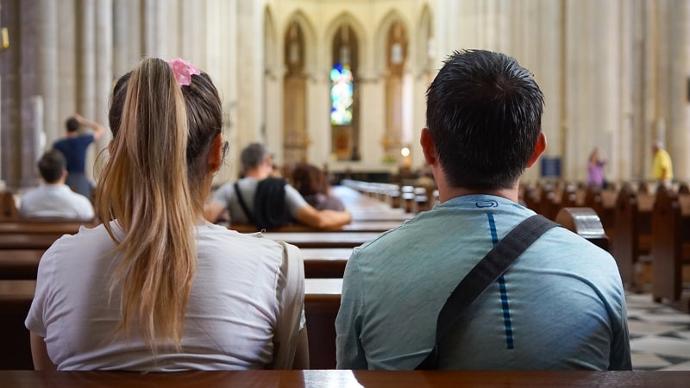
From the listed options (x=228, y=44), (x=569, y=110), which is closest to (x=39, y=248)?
(x=569, y=110)

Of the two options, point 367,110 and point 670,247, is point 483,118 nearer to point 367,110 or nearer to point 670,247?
point 670,247

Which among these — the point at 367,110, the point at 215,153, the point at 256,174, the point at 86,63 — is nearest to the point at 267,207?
the point at 256,174

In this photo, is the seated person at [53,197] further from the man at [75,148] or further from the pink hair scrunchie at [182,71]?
the pink hair scrunchie at [182,71]

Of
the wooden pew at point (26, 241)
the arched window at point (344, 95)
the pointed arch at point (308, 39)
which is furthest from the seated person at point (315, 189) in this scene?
the arched window at point (344, 95)

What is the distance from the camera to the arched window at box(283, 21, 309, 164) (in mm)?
38156

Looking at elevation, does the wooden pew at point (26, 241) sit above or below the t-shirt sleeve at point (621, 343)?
below

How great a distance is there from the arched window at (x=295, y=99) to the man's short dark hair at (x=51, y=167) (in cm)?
3176

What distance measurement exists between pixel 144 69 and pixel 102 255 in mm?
362

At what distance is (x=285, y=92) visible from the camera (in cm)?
3884

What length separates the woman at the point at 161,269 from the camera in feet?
5.42

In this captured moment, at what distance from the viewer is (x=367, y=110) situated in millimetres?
38469

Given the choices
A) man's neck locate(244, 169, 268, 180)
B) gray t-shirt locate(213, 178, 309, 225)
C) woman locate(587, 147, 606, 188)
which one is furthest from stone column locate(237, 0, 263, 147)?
gray t-shirt locate(213, 178, 309, 225)

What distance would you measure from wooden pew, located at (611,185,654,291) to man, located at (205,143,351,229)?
3.68 metres

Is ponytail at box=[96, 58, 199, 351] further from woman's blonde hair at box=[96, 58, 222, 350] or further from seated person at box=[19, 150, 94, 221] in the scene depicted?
seated person at box=[19, 150, 94, 221]
